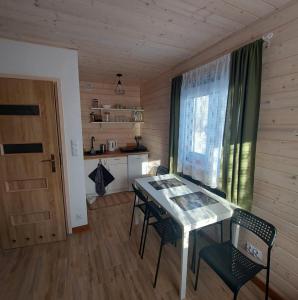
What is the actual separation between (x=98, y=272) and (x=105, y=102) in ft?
10.6

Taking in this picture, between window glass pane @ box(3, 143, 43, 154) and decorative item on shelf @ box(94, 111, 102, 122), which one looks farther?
decorative item on shelf @ box(94, 111, 102, 122)

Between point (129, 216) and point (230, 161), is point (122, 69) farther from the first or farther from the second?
point (129, 216)

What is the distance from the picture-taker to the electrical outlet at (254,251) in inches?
66.7

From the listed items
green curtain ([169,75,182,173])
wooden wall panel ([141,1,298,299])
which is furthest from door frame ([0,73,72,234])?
wooden wall panel ([141,1,298,299])

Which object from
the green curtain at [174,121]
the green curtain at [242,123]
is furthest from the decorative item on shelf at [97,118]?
the green curtain at [242,123]

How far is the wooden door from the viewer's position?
199cm

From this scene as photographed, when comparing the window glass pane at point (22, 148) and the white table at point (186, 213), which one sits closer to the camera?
Result: the white table at point (186, 213)

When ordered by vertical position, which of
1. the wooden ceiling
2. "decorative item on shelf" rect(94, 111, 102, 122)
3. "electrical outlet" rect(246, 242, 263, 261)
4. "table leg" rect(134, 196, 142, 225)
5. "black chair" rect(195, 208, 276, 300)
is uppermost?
the wooden ceiling

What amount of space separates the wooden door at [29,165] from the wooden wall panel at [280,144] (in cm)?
228

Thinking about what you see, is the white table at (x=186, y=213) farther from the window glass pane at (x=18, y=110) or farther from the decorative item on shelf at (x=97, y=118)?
the decorative item on shelf at (x=97, y=118)

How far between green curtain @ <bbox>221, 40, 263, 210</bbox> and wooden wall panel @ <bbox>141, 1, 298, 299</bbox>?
8 centimetres

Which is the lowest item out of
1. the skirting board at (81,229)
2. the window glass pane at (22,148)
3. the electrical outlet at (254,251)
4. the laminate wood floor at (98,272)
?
the laminate wood floor at (98,272)

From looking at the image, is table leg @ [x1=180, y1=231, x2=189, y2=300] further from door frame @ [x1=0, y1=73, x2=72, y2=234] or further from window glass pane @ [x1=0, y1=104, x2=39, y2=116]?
window glass pane @ [x1=0, y1=104, x2=39, y2=116]

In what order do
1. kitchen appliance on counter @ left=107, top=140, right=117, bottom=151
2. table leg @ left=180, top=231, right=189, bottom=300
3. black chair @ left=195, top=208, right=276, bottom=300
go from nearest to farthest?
black chair @ left=195, top=208, right=276, bottom=300
table leg @ left=180, top=231, right=189, bottom=300
kitchen appliance on counter @ left=107, top=140, right=117, bottom=151
